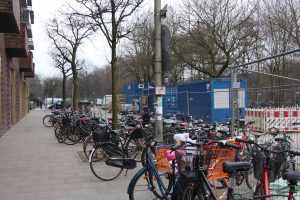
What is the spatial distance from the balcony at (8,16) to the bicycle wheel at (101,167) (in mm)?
4505

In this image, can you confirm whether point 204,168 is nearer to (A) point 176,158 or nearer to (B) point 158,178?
(A) point 176,158

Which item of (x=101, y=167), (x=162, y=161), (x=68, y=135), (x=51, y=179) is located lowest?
(x=51, y=179)

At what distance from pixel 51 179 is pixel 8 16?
4928mm

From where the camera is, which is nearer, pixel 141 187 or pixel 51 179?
pixel 141 187

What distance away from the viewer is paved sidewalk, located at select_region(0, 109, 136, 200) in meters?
6.49

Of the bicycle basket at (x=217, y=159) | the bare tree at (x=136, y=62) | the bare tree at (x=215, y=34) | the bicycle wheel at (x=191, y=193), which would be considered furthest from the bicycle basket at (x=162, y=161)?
the bare tree at (x=136, y=62)

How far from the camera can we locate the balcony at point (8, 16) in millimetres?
9828

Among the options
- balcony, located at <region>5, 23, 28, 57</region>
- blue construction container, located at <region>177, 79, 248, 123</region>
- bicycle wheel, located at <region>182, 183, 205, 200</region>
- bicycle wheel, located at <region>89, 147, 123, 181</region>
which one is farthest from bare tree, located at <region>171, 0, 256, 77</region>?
bicycle wheel, located at <region>182, 183, 205, 200</region>

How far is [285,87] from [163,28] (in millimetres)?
2736

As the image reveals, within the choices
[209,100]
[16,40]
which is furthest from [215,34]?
[16,40]

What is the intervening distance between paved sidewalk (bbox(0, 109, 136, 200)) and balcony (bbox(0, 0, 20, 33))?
3647 millimetres

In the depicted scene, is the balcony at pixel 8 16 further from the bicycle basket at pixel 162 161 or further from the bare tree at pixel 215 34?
the bare tree at pixel 215 34

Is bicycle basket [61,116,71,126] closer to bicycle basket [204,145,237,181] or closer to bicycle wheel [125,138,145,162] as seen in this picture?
bicycle wheel [125,138,145,162]

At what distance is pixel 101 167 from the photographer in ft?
25.7
